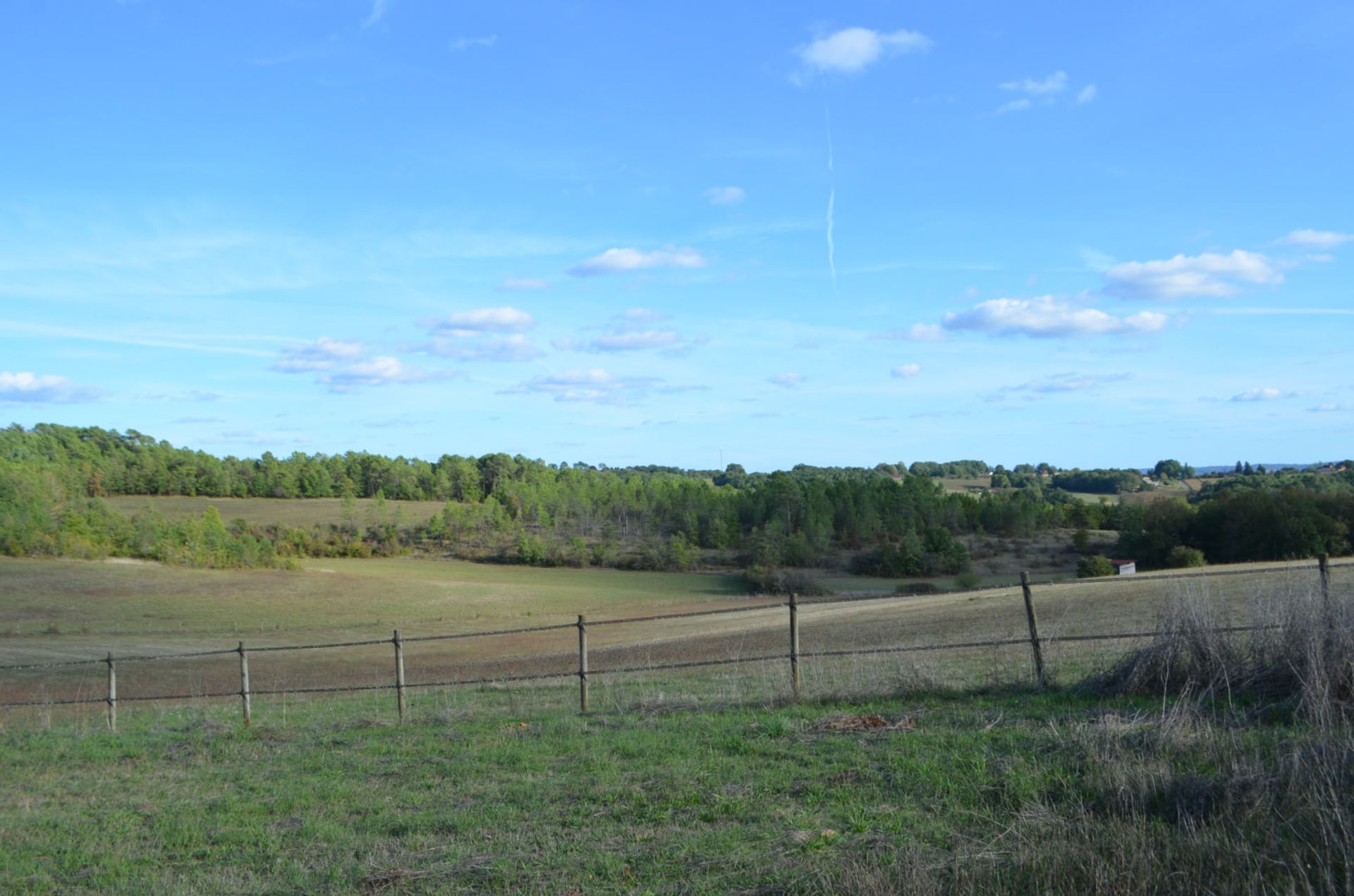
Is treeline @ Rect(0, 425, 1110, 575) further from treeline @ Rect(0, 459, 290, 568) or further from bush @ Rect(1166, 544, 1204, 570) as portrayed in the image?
bush @ Rect(1166, 544, 1204, 570)

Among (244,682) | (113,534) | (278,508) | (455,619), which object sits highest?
(278,508)

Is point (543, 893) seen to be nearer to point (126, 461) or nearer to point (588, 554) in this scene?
point (588, 554)

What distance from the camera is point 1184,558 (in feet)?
205

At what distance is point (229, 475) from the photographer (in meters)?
139

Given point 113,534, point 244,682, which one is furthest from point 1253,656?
point 113,534

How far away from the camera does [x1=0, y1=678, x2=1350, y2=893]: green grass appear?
17.0 feet

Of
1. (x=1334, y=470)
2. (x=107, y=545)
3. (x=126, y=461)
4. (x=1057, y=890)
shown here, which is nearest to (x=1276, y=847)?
(x=1057, y=890)

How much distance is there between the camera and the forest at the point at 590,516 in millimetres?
73875

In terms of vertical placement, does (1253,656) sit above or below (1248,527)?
above

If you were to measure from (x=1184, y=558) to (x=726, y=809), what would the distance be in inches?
2564

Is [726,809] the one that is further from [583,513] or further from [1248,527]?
[583,513]

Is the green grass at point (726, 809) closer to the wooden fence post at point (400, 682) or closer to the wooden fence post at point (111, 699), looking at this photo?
the wooden fence post at point (400, 682)

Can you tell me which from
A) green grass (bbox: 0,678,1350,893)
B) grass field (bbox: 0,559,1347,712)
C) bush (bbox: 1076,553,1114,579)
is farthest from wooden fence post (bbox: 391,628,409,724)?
bush (bbox: 1076,553,1114,579)

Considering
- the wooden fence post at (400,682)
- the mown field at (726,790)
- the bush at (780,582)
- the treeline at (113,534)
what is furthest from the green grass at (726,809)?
the treeline at (113,534)
